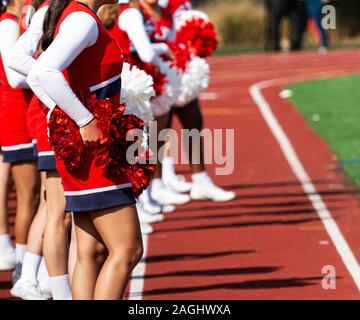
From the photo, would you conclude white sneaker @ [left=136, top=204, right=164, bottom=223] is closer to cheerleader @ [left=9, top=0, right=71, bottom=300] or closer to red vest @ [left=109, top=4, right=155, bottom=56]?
red vest @ [left=109, top=4, right=155, bottom=56]

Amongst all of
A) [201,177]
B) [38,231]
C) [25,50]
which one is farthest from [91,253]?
[201,177]

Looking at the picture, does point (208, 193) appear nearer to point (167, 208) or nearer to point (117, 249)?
point (167, 208)

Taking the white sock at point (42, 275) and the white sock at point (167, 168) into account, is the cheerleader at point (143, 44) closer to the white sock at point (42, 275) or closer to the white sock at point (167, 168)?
the white sock at point (167, 168)

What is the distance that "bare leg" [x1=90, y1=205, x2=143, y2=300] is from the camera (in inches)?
213

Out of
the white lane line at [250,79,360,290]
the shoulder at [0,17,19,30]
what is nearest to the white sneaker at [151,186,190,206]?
the white lane line at [250,79,360,290]

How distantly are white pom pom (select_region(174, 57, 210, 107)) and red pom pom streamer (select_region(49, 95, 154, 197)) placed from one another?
501 cm

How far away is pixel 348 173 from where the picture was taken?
1227cm

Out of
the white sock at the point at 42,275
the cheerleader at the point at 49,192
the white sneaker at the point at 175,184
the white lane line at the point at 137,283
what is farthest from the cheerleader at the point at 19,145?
the white sneaker at the point at 175,184

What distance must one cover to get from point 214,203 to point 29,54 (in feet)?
15.2

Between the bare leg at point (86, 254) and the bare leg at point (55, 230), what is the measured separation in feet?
3.35

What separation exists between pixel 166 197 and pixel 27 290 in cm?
362

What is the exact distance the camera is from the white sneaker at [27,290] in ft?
24.1

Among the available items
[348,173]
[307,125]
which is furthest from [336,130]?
[348,173]

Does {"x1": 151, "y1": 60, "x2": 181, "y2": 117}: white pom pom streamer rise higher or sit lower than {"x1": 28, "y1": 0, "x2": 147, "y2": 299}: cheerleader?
lower
